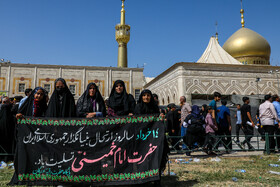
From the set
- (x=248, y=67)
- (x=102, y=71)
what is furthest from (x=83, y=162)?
(x=102, y=71)

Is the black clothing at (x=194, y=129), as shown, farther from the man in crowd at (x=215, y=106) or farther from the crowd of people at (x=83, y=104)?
the crowd of people at (x=83, y=104)

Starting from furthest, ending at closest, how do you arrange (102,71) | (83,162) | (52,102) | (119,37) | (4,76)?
(119,37) → (102,71) → (4,76) → (52,102) → (83,162)

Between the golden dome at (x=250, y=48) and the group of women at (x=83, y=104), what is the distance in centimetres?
2950

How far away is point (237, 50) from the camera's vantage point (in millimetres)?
30875

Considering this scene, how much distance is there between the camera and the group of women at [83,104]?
11.5ft

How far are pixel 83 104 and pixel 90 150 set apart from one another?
3.24ft

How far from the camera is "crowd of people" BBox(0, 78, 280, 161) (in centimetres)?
357

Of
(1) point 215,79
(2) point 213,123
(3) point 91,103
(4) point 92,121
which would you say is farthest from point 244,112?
(1) point 215,79

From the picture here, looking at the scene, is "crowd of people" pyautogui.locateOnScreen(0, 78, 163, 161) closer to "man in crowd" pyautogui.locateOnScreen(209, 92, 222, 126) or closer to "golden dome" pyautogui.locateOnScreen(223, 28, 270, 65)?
"man in crowd" pyautogui.locateOnScreen(209, 92, 222, 126)

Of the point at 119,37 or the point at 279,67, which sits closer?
the point at 279,67

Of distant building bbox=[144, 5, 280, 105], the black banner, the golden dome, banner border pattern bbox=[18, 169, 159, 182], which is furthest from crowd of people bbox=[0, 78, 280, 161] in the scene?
the golden dome

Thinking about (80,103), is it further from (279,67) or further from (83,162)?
(279,67)

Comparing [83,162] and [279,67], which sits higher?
[279,67]

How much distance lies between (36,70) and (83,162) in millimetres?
28773
